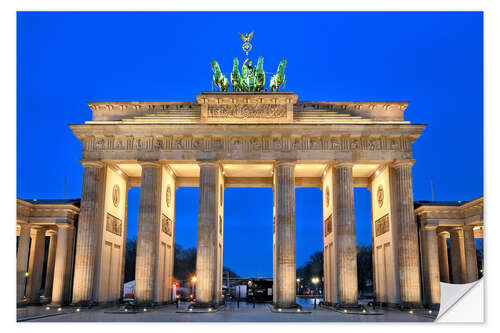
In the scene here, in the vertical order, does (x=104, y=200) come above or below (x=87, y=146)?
below

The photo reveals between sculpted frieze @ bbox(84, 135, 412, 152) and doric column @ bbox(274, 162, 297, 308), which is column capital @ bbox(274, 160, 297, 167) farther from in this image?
sculpted frieze @ bbox(84, 135, 412, 152)

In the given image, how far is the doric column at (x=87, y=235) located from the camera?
36969 millimetres

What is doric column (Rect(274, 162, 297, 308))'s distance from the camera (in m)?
36.5

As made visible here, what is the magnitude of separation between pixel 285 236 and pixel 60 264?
19.0 metres

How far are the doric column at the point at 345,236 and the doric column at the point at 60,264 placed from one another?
2246 centimetres

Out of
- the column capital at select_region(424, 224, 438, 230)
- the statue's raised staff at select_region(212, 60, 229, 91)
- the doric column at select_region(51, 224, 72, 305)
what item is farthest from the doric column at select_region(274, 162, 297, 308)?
the doric column at select_region(51, 224, 72, 305)

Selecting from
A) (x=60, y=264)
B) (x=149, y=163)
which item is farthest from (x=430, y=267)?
(x=60, y=264)

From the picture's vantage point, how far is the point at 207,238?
3762 cm

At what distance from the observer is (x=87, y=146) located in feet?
130

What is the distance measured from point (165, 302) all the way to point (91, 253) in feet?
26.6
